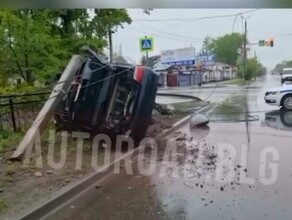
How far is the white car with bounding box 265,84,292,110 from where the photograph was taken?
11891 mm

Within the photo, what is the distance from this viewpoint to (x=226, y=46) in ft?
44.8

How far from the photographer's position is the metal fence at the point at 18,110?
7.37 m

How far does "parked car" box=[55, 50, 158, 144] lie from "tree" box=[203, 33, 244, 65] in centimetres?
460

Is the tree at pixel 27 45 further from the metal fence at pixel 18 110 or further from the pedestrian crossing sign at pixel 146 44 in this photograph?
the pedestrian crossing sign at pixel 146 44

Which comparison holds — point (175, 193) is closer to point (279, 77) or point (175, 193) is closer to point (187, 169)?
point (187, 169)

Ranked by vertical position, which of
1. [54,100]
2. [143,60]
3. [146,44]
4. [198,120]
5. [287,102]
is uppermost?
[146,44]

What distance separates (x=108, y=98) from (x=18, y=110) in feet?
7.14

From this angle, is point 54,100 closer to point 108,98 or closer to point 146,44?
point 108,98

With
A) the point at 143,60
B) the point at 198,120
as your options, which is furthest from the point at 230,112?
the point at 143,60

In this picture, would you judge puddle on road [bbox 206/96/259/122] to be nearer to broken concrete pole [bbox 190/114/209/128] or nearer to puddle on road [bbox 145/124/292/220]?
broken concrete pole [bbox 190/114/209/128]

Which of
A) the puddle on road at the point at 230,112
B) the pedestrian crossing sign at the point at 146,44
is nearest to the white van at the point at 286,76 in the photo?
the puddle on road at the point at 230,112

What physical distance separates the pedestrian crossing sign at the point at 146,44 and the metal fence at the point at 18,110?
2166 mm

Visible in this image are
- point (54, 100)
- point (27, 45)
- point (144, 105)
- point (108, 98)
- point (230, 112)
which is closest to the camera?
point (108, 98)

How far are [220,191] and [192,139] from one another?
3.33m
